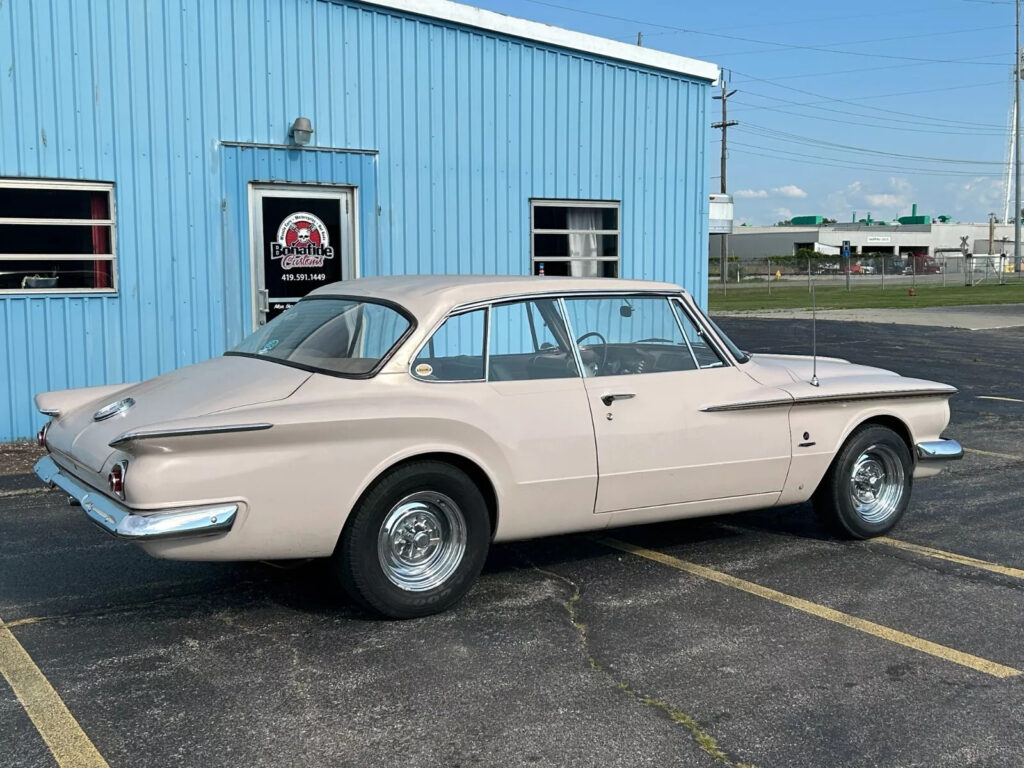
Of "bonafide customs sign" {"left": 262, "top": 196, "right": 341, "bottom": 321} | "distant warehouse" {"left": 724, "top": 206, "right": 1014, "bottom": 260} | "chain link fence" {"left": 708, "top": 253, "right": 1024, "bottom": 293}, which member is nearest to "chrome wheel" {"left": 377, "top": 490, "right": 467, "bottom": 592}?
"bonafide customs sign" {"left": 262, "top": 196, "right": 341, "bottom": 321}

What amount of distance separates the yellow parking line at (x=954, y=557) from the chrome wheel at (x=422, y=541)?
2.76 meters

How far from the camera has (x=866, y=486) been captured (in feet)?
19.4

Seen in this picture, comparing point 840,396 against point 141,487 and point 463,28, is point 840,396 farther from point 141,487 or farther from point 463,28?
point 463,28

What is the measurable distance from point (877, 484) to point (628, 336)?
1.82 metres

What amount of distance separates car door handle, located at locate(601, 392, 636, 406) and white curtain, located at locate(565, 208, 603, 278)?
7172mm

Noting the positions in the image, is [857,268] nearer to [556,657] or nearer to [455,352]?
[455,352]

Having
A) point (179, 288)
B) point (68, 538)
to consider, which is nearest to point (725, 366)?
point (68, 538)

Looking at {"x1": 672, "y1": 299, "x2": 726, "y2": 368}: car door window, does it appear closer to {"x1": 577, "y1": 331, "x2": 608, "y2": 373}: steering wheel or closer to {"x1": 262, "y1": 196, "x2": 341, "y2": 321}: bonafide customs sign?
{"x1": 577, "y1": 331, "x2": 608, "y2": 373}: steering wheel

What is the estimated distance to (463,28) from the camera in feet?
35.9

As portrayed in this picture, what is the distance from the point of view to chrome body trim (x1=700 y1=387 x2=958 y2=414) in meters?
5.26

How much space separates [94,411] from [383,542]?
158 cm

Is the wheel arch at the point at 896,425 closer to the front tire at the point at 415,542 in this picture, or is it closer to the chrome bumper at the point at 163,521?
the front tire at the point at 415,542

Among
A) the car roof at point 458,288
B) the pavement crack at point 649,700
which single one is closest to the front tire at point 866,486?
the car roof at point 458,288

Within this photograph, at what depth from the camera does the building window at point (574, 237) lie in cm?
1181
